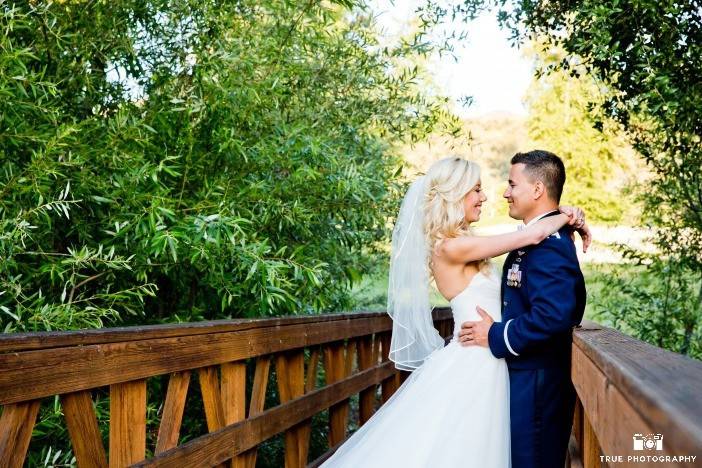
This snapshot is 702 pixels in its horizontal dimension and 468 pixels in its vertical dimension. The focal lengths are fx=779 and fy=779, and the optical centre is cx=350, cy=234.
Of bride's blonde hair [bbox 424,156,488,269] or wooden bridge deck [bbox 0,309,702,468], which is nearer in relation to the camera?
wooden bridge deck [bbox 0,309,702,468]

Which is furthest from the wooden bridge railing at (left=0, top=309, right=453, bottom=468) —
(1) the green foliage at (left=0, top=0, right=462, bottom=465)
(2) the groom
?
(2) the groom

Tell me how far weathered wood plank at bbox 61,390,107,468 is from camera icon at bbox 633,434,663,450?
1.51 meters

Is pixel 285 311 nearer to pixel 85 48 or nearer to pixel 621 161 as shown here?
pixel 85 48

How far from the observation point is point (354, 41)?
620 centimetres

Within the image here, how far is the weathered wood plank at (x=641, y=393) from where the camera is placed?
0.82m

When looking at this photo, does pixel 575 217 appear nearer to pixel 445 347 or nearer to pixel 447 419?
pixel 445 347

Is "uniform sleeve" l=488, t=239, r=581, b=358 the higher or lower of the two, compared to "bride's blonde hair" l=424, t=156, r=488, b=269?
lower

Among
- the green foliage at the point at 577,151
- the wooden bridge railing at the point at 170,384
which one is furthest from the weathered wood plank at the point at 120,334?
the green foliage at the point at 577,151

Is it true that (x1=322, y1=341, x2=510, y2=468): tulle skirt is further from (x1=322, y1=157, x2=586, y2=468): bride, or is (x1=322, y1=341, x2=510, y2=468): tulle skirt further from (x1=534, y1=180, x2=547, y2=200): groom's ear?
(x1=534, y1=180, x2=547, y2=200): groom's ear

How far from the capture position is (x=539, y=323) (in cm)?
291

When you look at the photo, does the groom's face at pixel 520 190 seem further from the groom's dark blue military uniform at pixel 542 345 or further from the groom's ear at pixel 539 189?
the groom's dark blue military uniform at pixel 542 345

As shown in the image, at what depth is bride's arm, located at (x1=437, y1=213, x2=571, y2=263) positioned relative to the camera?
10.1ft

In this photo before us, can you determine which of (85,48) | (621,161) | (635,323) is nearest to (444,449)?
(85,48)

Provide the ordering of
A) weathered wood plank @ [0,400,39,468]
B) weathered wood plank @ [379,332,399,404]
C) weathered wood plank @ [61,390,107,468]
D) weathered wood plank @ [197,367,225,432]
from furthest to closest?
1. weathered wood plank @ [379,332,399,404]
2. weathered wood plank @ [197,367,225,432]
3. weathered wood plank @ [61,390,107,468]
4. weathered wood plank @ [0,400,39,468]
